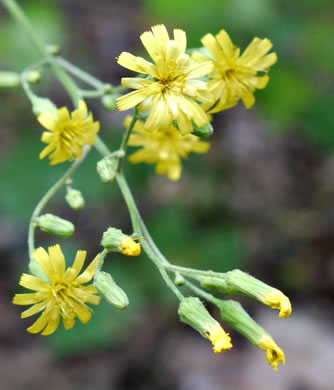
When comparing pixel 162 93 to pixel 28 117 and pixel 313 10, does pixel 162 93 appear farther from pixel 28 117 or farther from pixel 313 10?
pixel 28 117

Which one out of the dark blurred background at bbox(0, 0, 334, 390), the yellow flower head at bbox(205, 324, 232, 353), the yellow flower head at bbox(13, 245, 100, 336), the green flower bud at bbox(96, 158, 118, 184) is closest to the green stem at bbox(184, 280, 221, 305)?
the yellow flower head at bbox(205, 324, 232, 353)

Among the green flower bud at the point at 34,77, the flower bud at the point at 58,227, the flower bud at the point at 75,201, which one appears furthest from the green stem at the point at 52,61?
the flower bud at the point at 58,227

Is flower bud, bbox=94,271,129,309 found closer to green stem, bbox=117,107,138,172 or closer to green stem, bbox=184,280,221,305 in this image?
green stem, bbox=184,280,221,305

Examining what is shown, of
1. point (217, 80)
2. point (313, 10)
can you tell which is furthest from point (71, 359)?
point (313, 10)

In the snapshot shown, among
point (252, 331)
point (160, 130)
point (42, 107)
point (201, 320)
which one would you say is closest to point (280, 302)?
point (252, 331)

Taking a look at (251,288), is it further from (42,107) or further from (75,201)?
(42,107)
